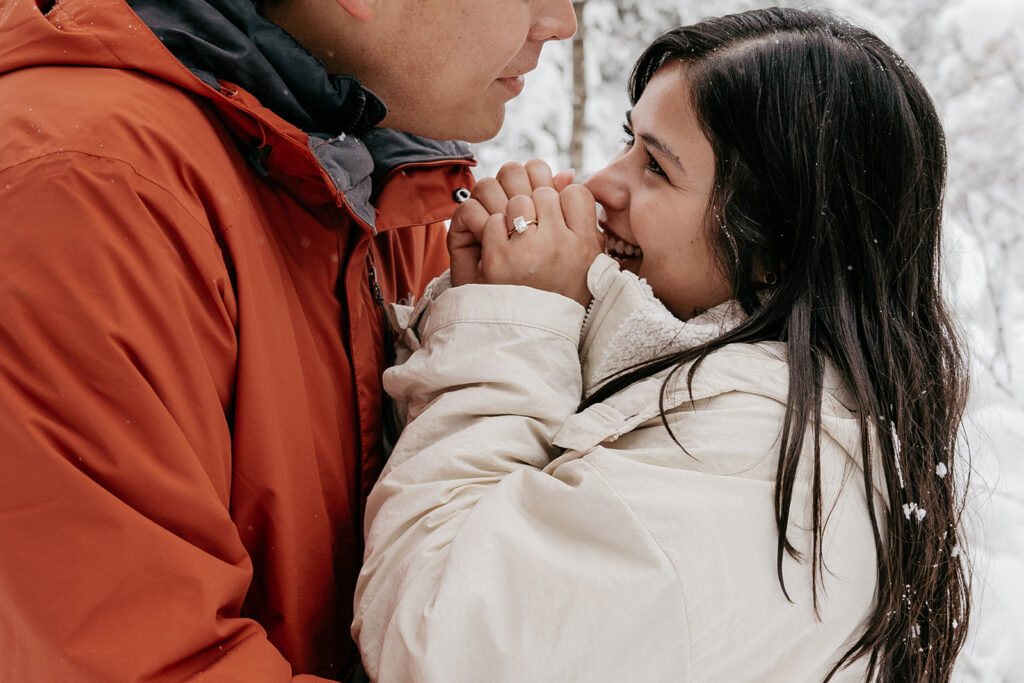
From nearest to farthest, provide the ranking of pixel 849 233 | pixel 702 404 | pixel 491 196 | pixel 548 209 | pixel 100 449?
pixel 100 449
pixel 702 404
pixel 849 233
pixel 548 209
pixel 491 196

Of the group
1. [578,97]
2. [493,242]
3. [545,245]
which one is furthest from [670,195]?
[578,97]

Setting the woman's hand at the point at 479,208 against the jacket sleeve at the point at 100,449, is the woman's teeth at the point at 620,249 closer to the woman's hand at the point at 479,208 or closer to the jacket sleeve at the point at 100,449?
the woman's hand at the point at 479,208

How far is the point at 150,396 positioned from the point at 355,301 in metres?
0.70

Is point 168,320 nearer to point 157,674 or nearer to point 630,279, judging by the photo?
point 157,674

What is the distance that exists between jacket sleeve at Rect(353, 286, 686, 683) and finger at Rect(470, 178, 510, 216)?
36 centimetres

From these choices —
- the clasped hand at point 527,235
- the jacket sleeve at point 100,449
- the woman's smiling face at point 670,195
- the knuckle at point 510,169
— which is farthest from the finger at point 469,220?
the jacket sleeve at point 100,449

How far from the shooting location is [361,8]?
6.27 ft

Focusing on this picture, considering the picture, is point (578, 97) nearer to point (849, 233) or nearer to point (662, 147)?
point (662, 147)

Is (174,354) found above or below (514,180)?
below

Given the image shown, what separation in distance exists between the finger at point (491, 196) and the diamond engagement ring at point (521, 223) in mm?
118

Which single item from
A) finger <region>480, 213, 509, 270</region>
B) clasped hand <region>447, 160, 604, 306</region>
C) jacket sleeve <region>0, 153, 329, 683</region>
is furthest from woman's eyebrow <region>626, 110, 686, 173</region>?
jacket sleeve <region>0, 153, 329, 683</region>

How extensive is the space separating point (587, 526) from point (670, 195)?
0.89 meters

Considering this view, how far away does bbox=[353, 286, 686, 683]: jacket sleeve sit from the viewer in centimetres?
143

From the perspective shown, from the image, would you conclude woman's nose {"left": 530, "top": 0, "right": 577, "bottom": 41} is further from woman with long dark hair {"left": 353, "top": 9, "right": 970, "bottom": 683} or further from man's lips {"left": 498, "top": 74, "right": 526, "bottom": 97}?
woman with long dark hair {"left": 353, "top": 9, "right": 970, "bottom": 683}
